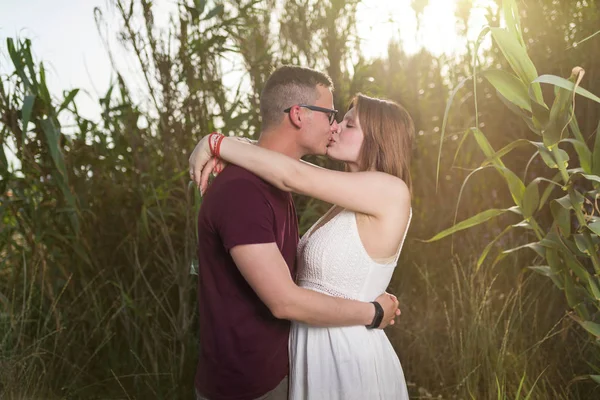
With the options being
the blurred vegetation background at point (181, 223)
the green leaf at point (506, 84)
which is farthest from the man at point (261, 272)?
the blurred vegetation background at point (181, 223)

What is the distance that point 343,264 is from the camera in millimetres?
1989

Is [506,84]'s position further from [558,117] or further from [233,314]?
[233,314]

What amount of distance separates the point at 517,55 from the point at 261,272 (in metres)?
0.94

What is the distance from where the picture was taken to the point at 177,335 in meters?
3.35

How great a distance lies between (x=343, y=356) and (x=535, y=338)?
6.05ft

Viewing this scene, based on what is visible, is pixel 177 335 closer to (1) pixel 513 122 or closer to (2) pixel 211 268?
(2) pixel 211 268

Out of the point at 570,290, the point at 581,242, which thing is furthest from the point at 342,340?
the point at 570,290

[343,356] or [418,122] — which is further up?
[418,122]

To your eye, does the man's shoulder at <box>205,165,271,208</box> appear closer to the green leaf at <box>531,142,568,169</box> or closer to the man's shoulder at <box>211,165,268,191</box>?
the man's shoulder at <box>211,165,268,191</box>

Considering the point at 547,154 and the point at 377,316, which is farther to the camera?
the point at 547,154

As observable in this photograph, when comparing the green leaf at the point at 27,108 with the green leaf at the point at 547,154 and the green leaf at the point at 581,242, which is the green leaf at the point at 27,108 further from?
the green leaf at the point at 581,242

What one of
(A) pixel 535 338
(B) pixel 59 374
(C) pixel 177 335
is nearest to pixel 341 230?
(C) pixel 177 335

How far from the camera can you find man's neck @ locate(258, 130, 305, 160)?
2.04 metres

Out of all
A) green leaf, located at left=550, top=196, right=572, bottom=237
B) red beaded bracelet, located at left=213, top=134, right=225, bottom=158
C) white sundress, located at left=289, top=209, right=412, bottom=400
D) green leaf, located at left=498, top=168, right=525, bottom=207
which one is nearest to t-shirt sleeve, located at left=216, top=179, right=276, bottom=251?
red beaded bracelet, located at left=213, top=134, right=225, bottom=158
